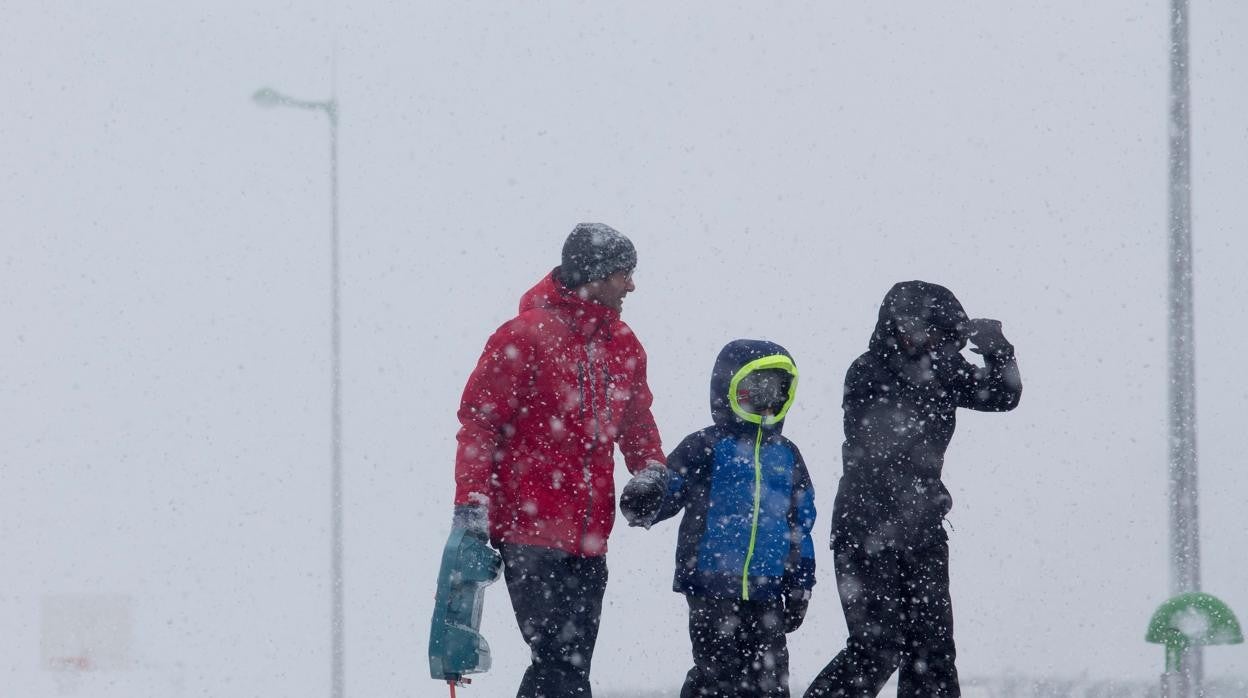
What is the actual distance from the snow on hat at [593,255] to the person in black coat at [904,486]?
1038 millimetres

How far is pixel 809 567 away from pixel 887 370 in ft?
2.45

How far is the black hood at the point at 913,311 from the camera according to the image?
5.05m

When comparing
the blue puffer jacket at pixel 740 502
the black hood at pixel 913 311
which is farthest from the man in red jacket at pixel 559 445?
the black hood at pixel 913 311

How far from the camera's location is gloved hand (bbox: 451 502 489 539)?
13.9 feet

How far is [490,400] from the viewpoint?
4449 millimetres

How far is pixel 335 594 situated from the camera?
11.7m

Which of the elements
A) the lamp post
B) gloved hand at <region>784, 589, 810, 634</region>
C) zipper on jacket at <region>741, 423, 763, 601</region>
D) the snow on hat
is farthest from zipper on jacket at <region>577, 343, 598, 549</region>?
the lamp post

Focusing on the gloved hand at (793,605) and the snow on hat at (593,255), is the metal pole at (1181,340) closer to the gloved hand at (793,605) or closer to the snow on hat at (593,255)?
the gloved hand at (793,605)

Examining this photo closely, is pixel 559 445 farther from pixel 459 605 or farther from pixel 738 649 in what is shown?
pixel 738 649

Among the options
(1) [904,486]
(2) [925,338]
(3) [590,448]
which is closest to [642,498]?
(3) [590,448]

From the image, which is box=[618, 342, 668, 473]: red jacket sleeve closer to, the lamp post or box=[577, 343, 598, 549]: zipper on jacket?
box=[577, 343, 598, 549]: zipper on jacket

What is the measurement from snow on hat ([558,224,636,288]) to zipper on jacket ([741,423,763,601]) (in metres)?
0.76

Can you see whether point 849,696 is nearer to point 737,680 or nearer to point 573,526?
point 737,680

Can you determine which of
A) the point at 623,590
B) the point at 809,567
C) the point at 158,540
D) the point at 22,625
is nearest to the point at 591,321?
the point at 809,567
